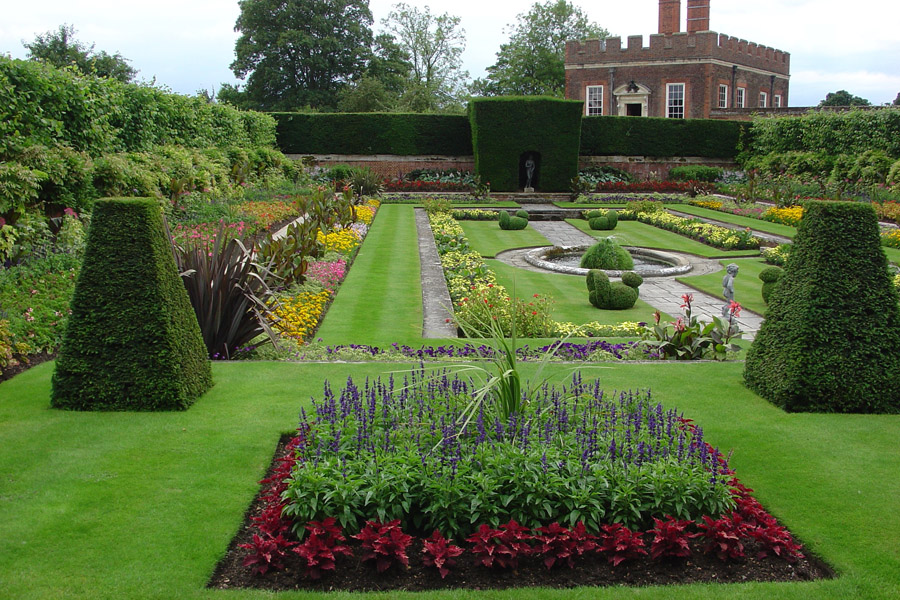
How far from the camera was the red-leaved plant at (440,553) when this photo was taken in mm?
3002

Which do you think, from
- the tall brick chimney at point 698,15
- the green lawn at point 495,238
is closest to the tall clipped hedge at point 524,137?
the green lawn at point 495,238

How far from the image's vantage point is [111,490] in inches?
145

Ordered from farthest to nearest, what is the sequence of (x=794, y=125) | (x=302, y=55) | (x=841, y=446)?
1. (x=302, y=55)
2. (x=794, y=125)
3. (x=841, y=446)

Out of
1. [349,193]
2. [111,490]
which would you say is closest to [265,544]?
[111,490]

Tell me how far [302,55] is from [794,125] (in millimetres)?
28616

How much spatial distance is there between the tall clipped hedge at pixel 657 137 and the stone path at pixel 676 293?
13.8m

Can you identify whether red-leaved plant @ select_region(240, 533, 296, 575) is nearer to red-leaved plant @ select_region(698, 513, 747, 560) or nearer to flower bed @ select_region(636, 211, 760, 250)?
red-leaved plant @ select_region(698, 513, 747, 560)

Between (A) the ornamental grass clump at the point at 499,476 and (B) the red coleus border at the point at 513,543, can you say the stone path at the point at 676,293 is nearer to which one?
(A) the ornamental grass clump at the point at 499,476

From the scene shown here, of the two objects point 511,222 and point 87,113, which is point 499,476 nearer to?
point 87,113

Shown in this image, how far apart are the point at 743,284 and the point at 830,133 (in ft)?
57.8

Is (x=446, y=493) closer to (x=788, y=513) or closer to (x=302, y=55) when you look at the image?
(x=788, y=513)

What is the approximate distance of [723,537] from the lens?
10.4 feet

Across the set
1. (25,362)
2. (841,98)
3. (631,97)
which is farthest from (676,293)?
(841,98)

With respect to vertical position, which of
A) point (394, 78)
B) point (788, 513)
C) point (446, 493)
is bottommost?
point (788, 513)
